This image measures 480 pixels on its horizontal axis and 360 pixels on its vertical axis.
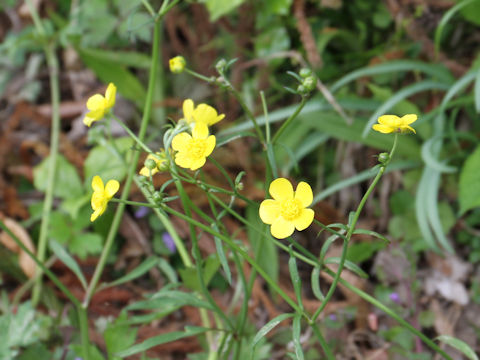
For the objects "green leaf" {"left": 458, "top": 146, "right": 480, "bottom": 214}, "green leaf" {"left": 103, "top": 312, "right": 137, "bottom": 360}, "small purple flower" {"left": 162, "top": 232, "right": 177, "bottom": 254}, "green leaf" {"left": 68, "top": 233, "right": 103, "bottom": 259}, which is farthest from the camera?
"small purple flower" {"left": 162, "top": 232, "right": 177, "bottom": 254}

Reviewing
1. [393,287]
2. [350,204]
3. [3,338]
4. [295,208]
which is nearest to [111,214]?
[3,338]

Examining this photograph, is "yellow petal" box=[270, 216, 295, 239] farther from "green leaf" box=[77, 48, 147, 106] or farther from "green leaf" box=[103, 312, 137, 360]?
"green leaf" box=[77, 48, 147, 106]

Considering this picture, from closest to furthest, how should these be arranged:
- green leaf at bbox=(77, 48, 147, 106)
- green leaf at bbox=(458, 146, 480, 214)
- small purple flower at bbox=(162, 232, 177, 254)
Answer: green leaf at bbox=(458, 146, 480, 214), small purple flower at bbox=(162, 232, 177, 254), green leaf at bbox=(77, 48, 147, 106)

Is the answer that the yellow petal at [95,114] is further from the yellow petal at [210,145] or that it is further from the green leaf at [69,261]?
the green leaf at [69,261]

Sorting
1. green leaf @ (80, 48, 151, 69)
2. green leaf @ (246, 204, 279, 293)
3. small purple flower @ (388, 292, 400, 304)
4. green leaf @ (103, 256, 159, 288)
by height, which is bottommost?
small purple flower @ (388, 292, 400, 304)

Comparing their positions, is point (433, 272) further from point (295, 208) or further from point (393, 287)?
point (295, 208)

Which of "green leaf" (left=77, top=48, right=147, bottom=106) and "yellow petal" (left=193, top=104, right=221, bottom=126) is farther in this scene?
"green leaf" (left=77, top=48, right=147, bottom=106)

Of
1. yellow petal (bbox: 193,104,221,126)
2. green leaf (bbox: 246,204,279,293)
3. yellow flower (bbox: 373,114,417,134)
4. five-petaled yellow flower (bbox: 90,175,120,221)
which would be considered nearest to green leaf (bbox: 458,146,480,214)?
green leaf (bbox: 246,204,279,293)
